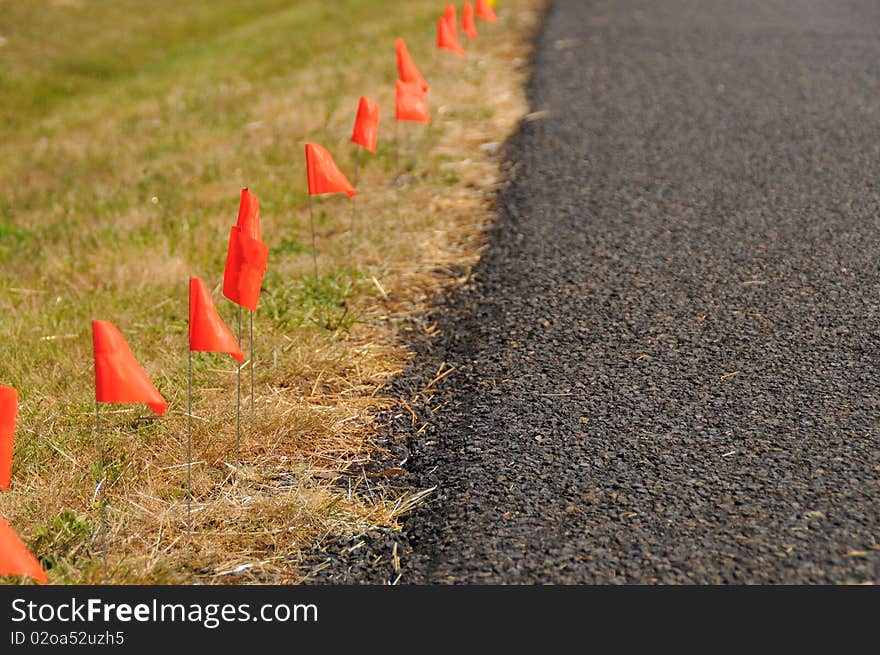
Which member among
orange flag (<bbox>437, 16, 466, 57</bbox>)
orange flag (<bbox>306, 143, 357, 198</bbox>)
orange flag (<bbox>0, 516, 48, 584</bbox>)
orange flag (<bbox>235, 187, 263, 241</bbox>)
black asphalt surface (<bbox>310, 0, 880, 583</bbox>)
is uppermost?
orange flag (<bbox>235, 187, 263, 241</bbox>)

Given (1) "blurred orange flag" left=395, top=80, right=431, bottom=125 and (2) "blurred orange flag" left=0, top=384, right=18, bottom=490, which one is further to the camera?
(1) "blurred orange flag" left=395, top=80, right=431, bottom=125

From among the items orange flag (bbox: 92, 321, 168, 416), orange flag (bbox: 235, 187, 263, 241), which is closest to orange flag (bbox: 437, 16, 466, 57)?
orange flag (bbox: 235, 187, 263, 241)

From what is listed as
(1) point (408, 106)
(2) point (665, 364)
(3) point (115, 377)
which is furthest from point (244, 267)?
(1) point (408, 106)

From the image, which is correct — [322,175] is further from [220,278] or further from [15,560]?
[15,560]

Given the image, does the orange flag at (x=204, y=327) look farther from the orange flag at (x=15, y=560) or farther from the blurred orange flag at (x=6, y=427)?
the orange flag at (x=15, y=560)

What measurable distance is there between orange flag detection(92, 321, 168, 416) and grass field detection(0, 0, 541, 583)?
458mm

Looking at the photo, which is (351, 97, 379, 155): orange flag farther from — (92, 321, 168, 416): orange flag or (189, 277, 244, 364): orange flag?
(92, 321, 168, 416): orange flag

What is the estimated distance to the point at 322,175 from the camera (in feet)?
14.0

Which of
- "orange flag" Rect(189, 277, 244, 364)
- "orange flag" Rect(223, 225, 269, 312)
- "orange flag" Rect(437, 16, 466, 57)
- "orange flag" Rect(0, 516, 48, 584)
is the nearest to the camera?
"orange flag" Rect(0, 516, 48, 584)

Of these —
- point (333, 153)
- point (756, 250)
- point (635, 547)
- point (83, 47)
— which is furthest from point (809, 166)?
point (83, 47)

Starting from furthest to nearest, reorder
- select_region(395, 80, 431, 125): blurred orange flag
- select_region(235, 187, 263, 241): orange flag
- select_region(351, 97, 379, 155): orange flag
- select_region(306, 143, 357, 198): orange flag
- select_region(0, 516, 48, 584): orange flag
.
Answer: select_region(395, 80, 431, 125): blurred orange flag, select_region(351, 97, 379, 155): orange flag, select_region(306, 143, 357, 198): orange flag, select_region(235, 187, 263, 241): orange flag, select_region(0, 516, 48, 584): orange flag

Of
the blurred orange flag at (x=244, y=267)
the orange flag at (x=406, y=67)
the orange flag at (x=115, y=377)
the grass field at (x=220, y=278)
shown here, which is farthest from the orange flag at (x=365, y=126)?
the orange flag at (x=115, y=377)

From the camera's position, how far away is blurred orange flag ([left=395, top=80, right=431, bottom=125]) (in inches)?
219
